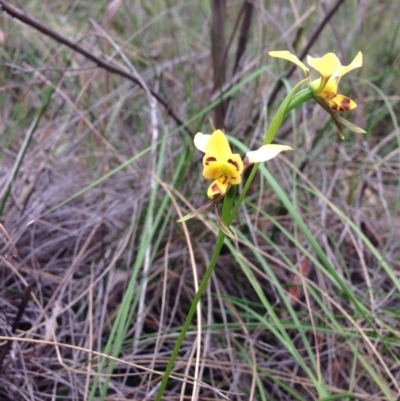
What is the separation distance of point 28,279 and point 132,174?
1.69 feet

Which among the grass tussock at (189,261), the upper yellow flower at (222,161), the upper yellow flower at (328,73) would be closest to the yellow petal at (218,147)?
the upper yellow flower at (222,161)

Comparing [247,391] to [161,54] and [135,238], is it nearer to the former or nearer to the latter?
[135,238]

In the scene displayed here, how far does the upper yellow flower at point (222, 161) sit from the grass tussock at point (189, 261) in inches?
14.1

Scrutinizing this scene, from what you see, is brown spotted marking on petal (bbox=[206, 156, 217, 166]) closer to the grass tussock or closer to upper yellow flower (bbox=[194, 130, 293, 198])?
upper yellow flower (bbox=[194, 130, 293, 198])

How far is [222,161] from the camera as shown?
665 mm

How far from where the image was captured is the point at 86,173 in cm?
175

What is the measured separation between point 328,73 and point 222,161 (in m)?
0.19

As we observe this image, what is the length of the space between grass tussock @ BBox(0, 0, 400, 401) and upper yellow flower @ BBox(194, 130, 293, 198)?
0.36m

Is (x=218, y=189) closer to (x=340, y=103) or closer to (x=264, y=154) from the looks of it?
(x=264, y=154)

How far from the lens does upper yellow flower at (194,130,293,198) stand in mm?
654

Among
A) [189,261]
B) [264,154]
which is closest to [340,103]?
[264,154]

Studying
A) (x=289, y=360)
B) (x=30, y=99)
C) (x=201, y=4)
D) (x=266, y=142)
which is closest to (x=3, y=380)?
(x=289, y=360)

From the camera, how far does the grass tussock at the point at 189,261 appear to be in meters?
1.15

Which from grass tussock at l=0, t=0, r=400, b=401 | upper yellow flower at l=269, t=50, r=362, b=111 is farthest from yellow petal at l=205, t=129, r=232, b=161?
grass tussock at l=0, t=0, r=400, b=401
